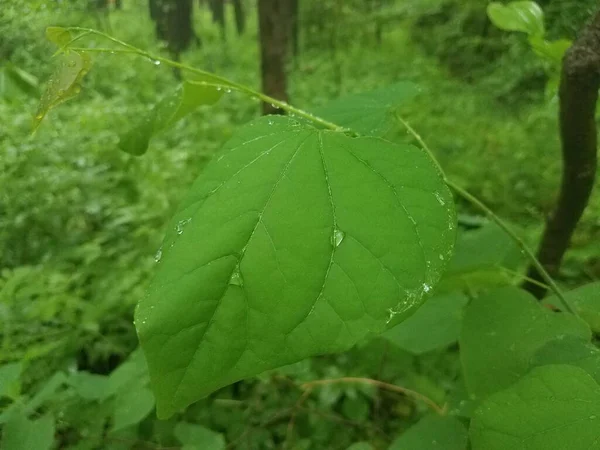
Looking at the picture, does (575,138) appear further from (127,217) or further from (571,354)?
(127,217)

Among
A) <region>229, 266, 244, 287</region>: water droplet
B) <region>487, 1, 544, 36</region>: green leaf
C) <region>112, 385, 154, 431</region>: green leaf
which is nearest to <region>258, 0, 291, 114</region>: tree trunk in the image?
<region>487, 1, 544, 36</region>: green leaf

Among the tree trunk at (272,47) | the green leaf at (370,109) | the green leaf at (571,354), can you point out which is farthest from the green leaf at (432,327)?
the tree trunk at (272,47)

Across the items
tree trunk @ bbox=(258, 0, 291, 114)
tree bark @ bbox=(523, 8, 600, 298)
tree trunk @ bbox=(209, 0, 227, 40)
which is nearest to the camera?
tree bark @ bbox=(523, 8, 600, 298)

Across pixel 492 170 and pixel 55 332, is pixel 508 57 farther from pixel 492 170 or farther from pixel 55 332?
pixel 55 332

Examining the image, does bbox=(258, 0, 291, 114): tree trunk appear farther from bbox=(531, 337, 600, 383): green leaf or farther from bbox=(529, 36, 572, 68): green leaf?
bbox=(531, 337, 600, 383): green leaf

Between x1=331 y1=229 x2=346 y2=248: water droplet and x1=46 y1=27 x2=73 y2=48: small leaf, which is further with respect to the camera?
x1=46 y1=27 x2=73 y2=48: small leaf

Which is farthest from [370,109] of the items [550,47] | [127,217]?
[127,217]
